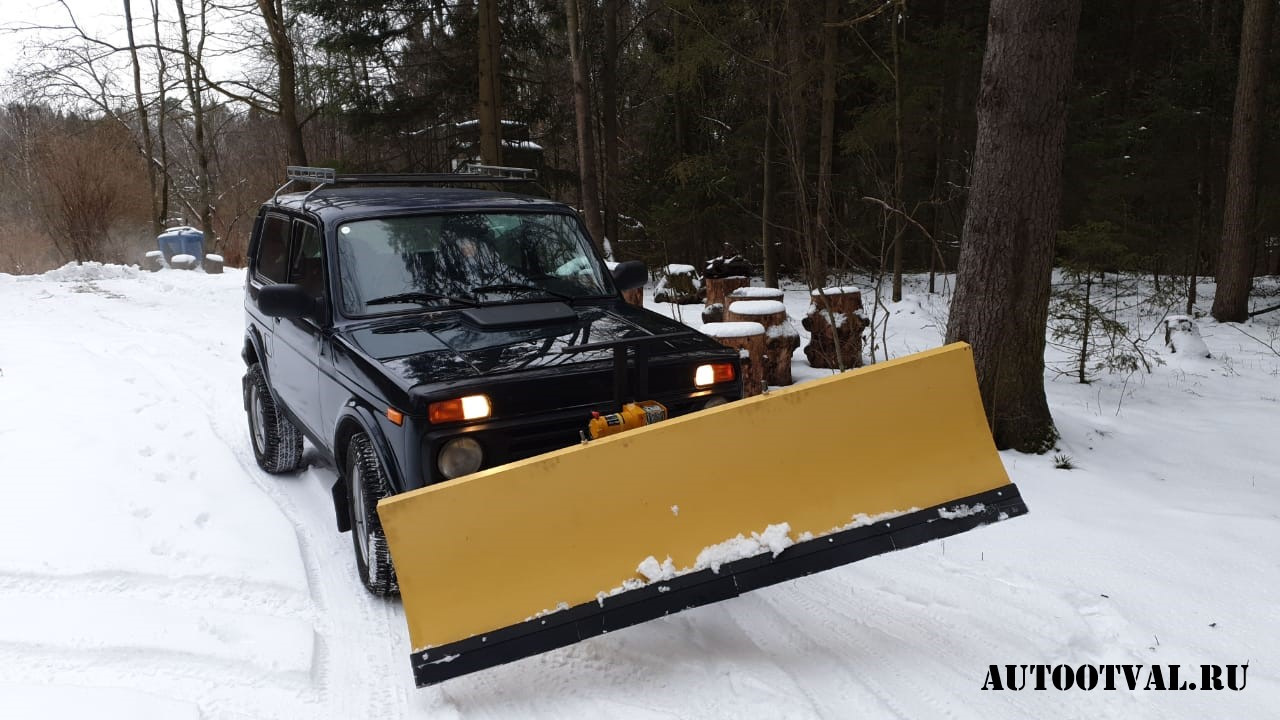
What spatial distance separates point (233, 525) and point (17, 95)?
2839 cm

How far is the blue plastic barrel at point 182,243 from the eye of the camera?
22.1 m

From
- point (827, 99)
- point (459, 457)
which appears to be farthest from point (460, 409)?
point (827, 99)

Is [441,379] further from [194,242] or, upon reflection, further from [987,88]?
[194,242]

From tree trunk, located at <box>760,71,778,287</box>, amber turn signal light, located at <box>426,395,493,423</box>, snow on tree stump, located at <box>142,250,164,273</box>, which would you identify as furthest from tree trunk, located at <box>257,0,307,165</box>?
amber turn signal light, located at <box>426,395,493,423</box>

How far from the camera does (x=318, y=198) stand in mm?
5238

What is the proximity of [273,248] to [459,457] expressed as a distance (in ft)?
10.4

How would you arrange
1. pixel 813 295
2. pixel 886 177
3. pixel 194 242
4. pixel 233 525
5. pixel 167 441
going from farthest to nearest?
1. pixel 194 242
2. pixel 886 177
3. pixel 813 295
4. pixel 167 441
5. pixel 233 525

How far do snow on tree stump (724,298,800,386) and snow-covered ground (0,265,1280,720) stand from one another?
2587mm

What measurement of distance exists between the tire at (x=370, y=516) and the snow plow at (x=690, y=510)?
88 cm

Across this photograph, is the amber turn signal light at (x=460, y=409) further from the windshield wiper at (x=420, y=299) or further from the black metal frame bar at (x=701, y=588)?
the windshield wiper at (x=420, y=299)

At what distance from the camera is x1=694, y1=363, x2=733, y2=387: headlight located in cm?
381

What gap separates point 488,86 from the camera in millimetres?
13688

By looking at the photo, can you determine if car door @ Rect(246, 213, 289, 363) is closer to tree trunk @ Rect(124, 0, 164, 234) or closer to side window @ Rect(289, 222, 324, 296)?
side window @ Rect(289, 222, 324, 296)

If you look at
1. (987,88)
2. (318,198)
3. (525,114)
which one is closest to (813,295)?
(987,88)
